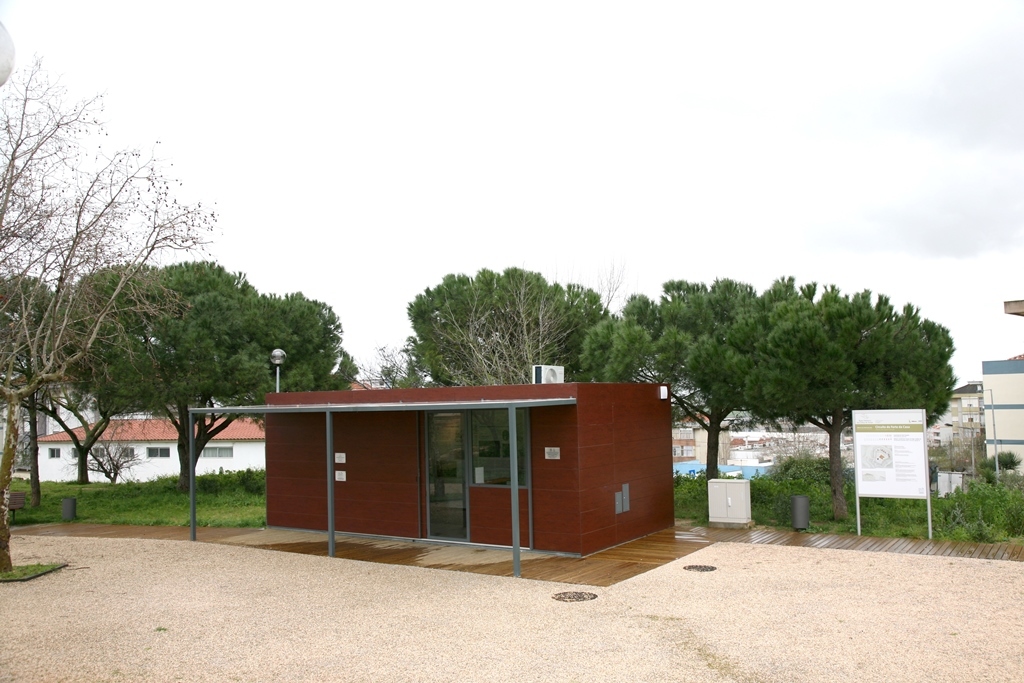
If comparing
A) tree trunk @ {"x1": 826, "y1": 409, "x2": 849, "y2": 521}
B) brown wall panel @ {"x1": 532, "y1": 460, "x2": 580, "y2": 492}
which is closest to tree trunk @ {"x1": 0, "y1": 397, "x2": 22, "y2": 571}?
brown wall panel @ {"x1": 532, "y1": 460, "x2": 580, "y2": 492}

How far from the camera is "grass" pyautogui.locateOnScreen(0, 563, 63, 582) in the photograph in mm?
9539

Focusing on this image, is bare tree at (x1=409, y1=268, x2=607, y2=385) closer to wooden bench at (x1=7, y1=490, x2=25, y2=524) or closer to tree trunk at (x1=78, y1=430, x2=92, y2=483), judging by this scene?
tree trunk at (x1=78, y1=430, x2=92, y2=483)

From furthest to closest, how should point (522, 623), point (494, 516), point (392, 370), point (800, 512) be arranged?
point (392, 370), point (800, 512), point (494, 516), point (522, 623)

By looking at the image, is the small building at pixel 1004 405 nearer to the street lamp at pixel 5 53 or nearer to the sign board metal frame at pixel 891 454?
the sign board metal frame at pixel 891 454

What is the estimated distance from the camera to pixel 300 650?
21.0 ft

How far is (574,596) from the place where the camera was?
799 centimetres

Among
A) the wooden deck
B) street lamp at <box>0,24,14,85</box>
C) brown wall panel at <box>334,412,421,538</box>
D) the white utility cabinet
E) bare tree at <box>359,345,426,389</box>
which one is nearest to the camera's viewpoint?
street lamp at <box>0,24,14,85</box>

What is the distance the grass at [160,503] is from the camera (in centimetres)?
1542

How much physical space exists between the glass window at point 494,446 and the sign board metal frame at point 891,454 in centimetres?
441

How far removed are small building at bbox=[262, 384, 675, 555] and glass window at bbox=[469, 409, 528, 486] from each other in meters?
0.02

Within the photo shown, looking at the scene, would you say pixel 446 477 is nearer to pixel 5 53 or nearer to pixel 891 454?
pixel 891 454

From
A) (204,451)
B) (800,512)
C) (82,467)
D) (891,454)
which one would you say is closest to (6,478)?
(800,512)

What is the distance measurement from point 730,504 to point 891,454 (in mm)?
2314

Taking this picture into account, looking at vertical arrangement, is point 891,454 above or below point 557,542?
above
